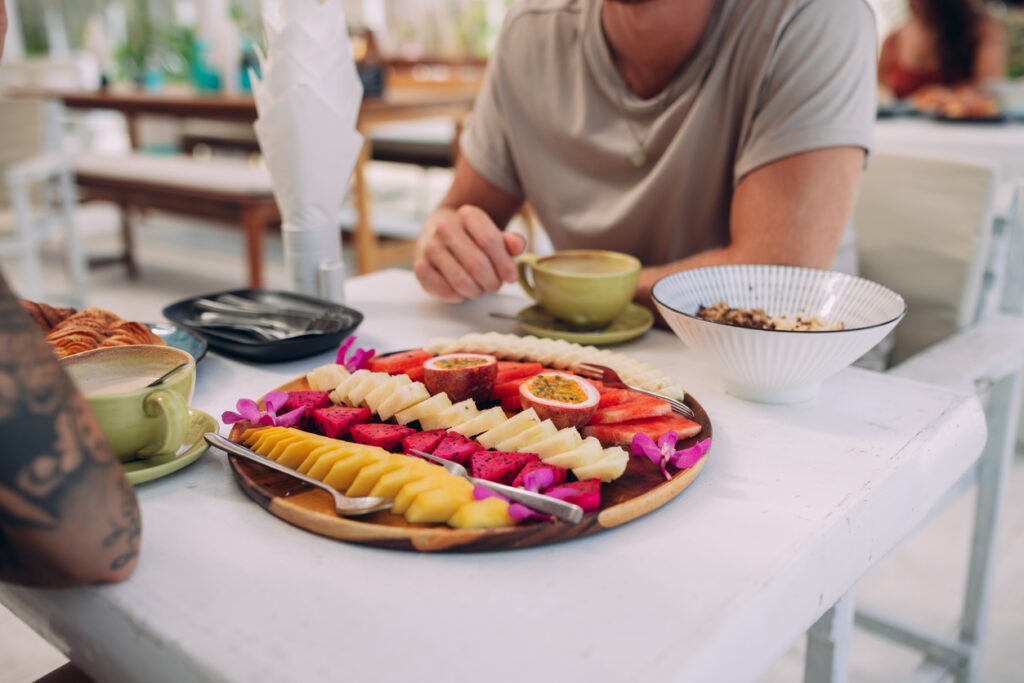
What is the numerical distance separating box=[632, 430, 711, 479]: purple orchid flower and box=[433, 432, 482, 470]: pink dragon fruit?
0.14m

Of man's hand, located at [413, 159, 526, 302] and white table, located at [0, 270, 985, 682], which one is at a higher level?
man's hand, located at [413, 159, 526, 302]

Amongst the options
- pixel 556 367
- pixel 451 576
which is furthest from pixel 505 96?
pixel 451 576

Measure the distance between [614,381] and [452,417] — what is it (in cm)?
18

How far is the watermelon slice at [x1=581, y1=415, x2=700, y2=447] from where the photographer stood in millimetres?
692

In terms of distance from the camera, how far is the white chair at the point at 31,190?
120 inches

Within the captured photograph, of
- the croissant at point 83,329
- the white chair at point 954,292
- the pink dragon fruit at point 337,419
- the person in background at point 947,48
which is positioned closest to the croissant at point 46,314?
the croissant at point 83,329

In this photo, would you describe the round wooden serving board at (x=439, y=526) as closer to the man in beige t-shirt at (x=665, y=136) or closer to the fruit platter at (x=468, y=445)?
the fruit platter at (x=468, y=445)

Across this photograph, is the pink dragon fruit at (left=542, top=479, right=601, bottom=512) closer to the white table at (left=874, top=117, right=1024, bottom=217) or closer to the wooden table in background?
the white table at (left=874, top=117, right=1024, bottom=217)

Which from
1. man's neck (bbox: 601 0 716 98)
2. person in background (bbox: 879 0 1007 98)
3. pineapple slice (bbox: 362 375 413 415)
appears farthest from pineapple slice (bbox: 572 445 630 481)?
person in background (bbox: 879 0 1007 98)

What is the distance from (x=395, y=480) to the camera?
570mm

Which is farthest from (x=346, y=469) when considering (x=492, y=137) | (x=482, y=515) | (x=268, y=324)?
(x=492, y=137)

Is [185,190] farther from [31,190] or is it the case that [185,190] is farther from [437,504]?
[437,504]

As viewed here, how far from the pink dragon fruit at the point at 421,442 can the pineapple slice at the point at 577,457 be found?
98 millimetres

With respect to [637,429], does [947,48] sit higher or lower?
higher
